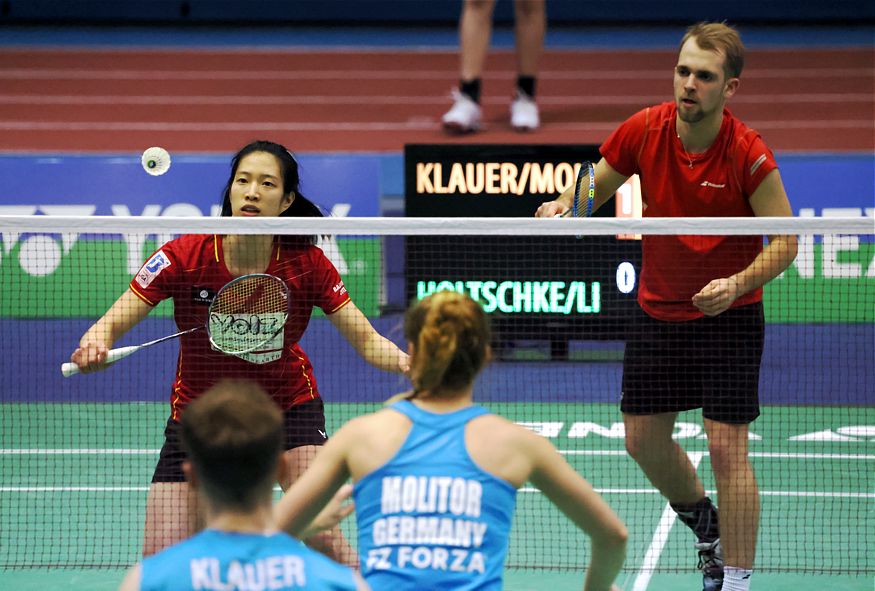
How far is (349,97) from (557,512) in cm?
932

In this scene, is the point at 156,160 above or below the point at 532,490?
above

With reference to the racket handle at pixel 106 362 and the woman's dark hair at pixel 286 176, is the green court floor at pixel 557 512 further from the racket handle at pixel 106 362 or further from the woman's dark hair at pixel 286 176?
the woman's dark hair at pixel 286 176

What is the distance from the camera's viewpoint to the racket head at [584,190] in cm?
441

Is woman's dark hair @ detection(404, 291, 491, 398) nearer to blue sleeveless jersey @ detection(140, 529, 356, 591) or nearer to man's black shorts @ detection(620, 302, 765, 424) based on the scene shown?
blue sleeveless jersey @ detection(140, 529, 356, 591)

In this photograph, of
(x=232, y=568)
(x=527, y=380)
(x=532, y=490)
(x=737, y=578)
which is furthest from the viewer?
(x=527, y=380)

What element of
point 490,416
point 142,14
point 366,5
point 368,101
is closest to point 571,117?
point 368,101

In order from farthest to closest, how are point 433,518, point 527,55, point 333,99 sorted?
point 333,99
point 527,55
point 433,518

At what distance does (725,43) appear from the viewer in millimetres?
4168

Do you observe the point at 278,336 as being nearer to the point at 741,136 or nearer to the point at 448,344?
the point at 448,344

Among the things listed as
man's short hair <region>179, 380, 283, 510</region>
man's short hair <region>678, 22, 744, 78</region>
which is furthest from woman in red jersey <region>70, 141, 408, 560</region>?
man's short hair <region>179, 380, 283, 510</region>

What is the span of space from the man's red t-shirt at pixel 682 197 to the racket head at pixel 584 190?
11 cm

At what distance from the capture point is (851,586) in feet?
15.4

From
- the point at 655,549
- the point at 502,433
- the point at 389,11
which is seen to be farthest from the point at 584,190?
the point at 389,11

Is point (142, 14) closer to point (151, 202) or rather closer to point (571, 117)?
point (571, 117)
